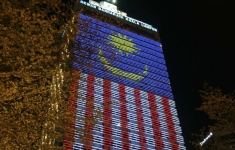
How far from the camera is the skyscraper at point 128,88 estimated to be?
123 feet

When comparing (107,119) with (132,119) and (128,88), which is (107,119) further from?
(128,88)

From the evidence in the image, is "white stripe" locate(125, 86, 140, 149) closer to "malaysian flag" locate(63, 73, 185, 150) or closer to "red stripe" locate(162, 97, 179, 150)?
"malaysian flag" locate(63, 73, 185, 150)

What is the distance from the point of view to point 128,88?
44594 millimetres

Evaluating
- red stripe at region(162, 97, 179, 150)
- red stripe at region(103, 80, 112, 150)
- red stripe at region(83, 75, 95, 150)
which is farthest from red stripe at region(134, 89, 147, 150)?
red stripe at region(83, 75, 95, 150)

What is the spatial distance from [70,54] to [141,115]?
29938 millimetres

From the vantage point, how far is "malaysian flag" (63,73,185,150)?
119 ft

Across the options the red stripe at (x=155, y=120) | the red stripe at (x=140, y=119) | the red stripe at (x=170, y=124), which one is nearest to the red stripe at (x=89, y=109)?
the red stripe at (x=140, y=119)

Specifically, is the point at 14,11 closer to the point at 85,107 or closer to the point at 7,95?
the point at 7,95

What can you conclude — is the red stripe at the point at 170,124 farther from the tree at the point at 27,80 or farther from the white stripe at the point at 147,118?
the tree at the point at 27,80

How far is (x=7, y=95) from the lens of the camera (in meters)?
9.94

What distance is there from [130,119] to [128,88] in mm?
5674

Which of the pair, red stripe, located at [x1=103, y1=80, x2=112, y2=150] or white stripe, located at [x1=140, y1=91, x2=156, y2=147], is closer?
red stripe, located at [x1=103, y1=80, x2=112, y2=150]

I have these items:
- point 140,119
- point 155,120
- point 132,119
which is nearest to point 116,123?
point 132,119

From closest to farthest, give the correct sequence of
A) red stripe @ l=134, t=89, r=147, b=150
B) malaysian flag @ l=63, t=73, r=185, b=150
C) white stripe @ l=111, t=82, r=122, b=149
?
white stripe @ l=111, t=82, r=122, b=149
malaysian flag @ l=63, t=73, r=185, b=150
red stripe @ l=134, t=89, r=147, b=150
